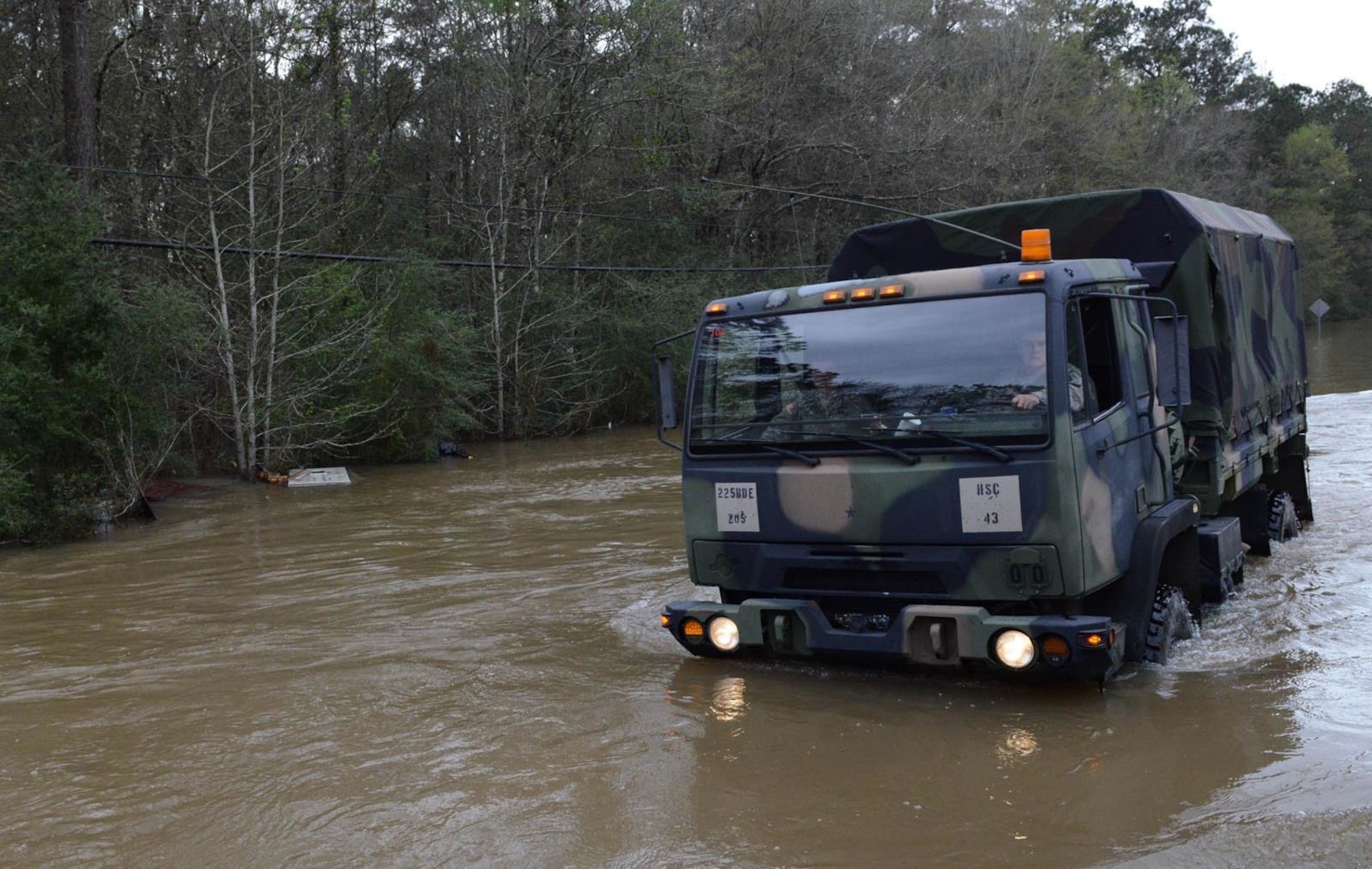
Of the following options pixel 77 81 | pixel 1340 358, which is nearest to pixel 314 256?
pixel 77 81

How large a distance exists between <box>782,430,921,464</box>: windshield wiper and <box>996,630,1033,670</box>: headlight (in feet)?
3.04

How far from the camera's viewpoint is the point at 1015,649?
20.5 ft

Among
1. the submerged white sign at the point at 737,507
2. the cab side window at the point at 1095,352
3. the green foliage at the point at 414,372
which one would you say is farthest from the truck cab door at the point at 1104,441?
the green foliage at the point at 414,372

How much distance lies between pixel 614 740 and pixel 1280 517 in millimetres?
7139

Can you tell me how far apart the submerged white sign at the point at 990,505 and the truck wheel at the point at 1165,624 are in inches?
47.8

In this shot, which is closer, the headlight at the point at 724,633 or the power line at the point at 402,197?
the headlight at the point at 724,633

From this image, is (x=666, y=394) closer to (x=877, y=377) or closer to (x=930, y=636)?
(x=877, y=377)

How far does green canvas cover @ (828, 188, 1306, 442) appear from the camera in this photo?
8.12m

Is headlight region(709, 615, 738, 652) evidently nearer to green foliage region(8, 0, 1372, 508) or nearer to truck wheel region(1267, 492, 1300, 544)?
truck wheel region(1267, 492, 1300, 544)

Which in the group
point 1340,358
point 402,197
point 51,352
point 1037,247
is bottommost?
point 1340,358

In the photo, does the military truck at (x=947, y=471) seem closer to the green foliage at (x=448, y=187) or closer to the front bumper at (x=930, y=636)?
the front bumper at (x=930, y=636)

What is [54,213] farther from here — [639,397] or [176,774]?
[639,397]

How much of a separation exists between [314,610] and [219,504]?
847 centimetres

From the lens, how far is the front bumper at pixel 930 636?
6195 mm
